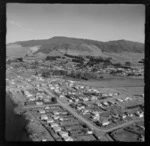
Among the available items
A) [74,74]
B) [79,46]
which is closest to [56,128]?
[74,74]

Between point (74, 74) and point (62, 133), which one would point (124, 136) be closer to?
point (62, 133)

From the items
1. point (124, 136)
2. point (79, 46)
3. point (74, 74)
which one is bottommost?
point (124, 136)

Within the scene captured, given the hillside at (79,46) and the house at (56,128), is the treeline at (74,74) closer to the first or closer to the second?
the hillside at (79,46)

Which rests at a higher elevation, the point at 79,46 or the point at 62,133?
the point at 79,46

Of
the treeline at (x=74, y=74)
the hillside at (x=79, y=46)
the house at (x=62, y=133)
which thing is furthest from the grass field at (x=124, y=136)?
the hillside at (x=79, y=46)

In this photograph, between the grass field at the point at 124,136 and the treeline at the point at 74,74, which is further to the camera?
the treeline at the point at 74,74

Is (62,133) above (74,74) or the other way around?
the other way around

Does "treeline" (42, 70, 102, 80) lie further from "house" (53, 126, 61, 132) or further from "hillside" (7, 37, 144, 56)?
"house" (53, 126, 61, 132)

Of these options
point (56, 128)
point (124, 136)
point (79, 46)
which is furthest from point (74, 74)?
point (124, 136)

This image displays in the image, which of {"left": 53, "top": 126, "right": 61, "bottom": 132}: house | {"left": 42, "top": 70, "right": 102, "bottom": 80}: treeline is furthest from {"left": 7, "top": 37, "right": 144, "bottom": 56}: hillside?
{"left": 53, "top": 126, "right": 61, "bottom": 132}: house

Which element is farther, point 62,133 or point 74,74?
point 74,74
